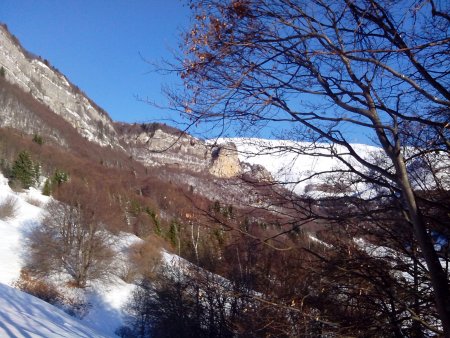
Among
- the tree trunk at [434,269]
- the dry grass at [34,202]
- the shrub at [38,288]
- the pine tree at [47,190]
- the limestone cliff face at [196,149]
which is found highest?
the pine tree at [47,190]

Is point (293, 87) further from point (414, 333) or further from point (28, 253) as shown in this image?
point (28, 253)

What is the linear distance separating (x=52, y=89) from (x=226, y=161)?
5071 inches

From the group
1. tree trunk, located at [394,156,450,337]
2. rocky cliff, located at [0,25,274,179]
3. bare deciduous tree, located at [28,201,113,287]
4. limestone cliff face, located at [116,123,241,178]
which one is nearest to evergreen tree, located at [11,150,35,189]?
rocky cliff, located at [0,25,274,179]

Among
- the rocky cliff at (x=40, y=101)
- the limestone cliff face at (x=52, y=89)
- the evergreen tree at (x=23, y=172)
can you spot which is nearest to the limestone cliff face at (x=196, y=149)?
the rocky cliff at (x=40, y=101)

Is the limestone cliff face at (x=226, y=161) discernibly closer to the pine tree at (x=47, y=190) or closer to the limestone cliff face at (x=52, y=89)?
the pine tree at (x=47, y=190)

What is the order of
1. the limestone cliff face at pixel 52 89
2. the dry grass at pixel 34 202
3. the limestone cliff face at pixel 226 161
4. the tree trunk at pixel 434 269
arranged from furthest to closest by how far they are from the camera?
the limestone cliff face at pixel 52 89
the dry grass at pixel 34 202
the limestone cliff face at pixel 226 161
the tree trunk at pixel 434 269

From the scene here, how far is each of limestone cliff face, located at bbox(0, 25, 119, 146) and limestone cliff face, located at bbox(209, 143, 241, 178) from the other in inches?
3917

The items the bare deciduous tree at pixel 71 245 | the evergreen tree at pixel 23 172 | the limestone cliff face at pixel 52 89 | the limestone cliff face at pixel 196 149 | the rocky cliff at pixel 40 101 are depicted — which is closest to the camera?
the limestone cliff face at pixel 196 149

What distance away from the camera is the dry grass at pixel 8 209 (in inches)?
1380

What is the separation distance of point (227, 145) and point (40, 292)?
23.7 m

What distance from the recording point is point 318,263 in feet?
13.8

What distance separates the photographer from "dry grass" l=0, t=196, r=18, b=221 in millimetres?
35062

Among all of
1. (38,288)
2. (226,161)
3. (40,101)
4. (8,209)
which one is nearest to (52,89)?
(40,101)

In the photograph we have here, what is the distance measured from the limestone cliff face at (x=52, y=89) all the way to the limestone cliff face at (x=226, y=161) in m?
99.5
